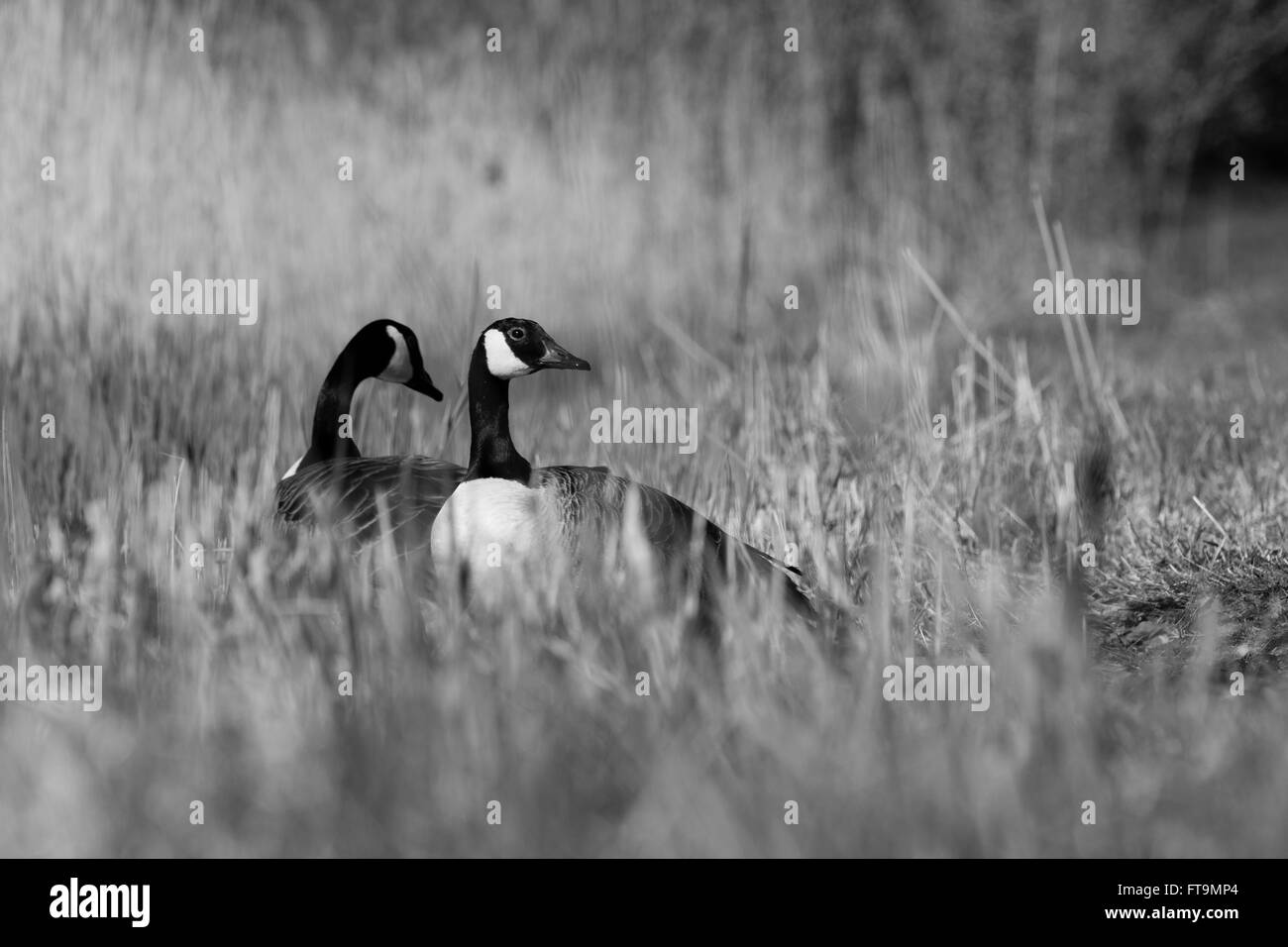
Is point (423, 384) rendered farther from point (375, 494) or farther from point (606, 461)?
point (375, 494)

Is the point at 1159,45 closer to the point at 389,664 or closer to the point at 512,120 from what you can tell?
the point at 512,120

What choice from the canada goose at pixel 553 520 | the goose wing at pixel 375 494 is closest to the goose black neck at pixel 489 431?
→ the canada goose at pixel 553 520

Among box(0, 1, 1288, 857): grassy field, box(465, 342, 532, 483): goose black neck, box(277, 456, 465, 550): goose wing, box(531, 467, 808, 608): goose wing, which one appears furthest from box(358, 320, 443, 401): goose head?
box(531, 467, 808, 608): goose wing

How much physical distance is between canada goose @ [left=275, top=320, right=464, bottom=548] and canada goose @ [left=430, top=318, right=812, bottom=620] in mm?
240

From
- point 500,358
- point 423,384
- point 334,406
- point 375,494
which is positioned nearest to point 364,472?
point 375,494

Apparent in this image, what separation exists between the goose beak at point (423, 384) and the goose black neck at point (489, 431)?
1153 mm

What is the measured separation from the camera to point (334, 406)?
16.7 feet

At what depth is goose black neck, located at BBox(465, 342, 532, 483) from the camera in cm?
379

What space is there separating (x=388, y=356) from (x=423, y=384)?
0.16m

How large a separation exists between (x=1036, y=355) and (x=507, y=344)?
412cm

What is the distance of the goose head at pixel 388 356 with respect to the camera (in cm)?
507

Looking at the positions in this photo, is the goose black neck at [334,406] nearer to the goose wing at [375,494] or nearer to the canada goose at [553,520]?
the goose wing at [375,494]
